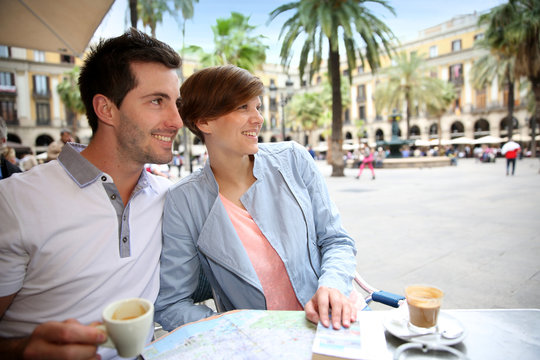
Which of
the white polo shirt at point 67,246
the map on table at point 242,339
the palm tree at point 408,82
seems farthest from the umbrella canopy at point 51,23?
the palm tree at point 408,82

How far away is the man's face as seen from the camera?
1630 millimetres

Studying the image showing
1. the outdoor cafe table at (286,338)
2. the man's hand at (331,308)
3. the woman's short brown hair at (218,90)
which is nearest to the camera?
the outdoor cafe table at (286,338)

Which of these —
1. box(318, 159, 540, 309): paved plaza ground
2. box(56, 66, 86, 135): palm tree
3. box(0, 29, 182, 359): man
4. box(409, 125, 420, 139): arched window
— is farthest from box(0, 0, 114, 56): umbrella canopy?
box(409, 125, 420, 139): arched window

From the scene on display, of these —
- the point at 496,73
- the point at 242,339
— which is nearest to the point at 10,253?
the point at 242,339

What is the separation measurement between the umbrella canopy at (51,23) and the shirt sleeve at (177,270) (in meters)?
2.10

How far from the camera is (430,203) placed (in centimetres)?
848

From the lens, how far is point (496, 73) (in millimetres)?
28969

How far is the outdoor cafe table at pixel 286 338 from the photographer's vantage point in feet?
3.33

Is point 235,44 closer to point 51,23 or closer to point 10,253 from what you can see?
point 51,23

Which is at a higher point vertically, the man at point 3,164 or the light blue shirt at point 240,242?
the man at point 3,164

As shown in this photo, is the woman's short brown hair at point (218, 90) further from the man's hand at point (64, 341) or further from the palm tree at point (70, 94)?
the palm tree at point (70, 94)

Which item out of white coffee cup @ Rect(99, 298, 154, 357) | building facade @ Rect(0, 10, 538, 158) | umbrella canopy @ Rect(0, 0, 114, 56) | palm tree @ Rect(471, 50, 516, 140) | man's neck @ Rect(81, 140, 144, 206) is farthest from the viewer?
building facade @ Rect(0, 10, 538, 158)

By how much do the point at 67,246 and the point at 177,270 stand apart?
468 mm

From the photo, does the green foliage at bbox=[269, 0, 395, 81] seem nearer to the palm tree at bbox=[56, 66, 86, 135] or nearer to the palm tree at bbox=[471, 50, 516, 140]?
the palm tree at bbox=[471, 50, 516, 140]
